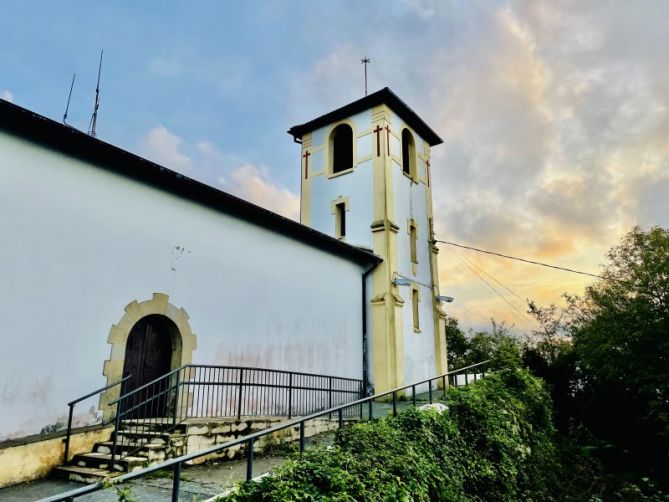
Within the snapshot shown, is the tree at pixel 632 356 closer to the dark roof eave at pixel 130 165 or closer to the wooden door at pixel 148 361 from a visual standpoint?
the dark roof eave at pixel 130 165

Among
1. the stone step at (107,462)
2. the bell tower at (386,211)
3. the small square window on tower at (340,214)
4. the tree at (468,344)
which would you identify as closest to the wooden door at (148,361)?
the stone step at (107,462)

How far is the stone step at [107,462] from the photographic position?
6662mm

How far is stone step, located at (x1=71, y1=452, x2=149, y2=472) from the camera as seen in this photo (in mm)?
6662

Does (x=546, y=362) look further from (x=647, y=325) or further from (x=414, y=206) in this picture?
(x=414, y=206)

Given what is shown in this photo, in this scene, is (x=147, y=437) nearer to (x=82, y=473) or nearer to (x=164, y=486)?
(x=82, y=473)

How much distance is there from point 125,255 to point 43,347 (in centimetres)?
221

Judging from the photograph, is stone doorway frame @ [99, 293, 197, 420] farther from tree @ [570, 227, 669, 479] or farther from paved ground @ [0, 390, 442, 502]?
tree @ [570, 227, 669, 479]

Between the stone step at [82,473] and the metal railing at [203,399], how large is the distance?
9.7 inches

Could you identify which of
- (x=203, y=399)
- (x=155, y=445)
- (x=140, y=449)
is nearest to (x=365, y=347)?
(x=203, y=399)

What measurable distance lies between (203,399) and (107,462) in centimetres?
293

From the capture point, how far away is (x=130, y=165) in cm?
941

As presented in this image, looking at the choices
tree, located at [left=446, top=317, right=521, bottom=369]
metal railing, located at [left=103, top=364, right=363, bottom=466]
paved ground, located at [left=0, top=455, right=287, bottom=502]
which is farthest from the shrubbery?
tree, located at [left=446, top=317, right=521, bottom=369]

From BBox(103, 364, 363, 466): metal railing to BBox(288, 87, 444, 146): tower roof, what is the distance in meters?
11.4

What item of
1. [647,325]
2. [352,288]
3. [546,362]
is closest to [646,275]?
[647,325]
